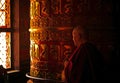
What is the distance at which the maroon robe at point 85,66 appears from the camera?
3414 millimetres

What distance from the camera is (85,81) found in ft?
11.2

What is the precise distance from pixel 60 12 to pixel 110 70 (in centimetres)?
108

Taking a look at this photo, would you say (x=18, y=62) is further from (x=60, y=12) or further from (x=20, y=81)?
(x=60, y=12)

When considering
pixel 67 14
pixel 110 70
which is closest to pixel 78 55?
pixel 110 70

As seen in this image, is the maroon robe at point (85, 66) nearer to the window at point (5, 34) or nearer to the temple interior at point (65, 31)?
the temple interior at point (65, 31)

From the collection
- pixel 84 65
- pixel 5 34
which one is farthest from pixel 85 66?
pixel 5 34

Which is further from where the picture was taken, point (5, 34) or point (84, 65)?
point (5, 34)

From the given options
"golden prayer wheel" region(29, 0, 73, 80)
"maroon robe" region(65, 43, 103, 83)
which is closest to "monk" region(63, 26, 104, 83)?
"maroon robe" region(65, 43, 103, 83)

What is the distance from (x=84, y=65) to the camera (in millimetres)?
3414

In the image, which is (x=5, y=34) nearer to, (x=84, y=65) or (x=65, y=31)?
(x=65, y=31)

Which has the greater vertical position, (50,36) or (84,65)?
(50,36)

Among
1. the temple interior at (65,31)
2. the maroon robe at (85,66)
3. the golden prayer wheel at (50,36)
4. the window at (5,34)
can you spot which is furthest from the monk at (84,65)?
the window at (5,34)

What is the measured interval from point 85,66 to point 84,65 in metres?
0.02

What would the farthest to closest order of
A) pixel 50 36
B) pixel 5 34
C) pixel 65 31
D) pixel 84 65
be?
1. pixel 5 34
2. pixel 50 36
3. pixel 65 31
4. pixel 84 65
